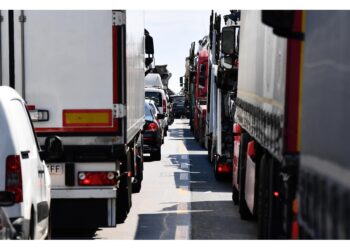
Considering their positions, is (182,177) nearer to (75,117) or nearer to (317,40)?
(75,117)

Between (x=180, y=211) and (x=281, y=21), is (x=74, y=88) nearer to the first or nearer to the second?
(x=180, y=211)

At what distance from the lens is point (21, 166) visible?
719 cm

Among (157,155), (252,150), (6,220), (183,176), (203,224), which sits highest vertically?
(6,220)

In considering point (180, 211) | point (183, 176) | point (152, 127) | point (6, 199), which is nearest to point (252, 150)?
point (180, 211)

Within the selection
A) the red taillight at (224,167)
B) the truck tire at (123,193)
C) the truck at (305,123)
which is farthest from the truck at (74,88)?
the red taillight at (224,167)

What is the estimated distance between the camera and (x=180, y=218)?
1324 cm

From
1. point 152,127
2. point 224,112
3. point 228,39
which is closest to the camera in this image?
point 228,39

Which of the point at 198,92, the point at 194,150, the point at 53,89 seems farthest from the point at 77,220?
the point at 198,92

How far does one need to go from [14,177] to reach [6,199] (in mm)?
229

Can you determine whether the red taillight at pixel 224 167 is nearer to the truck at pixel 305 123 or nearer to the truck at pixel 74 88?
the truck at pixel 74 88

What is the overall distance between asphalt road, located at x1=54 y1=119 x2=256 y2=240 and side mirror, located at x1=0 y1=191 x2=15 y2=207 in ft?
13.7

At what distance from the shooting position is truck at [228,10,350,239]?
4.20m

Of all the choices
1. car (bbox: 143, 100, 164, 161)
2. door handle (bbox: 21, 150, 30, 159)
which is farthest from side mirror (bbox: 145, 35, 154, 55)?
door handle (bbox: 21, 150, 30, 159)

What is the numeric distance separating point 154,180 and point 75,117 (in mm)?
8845
